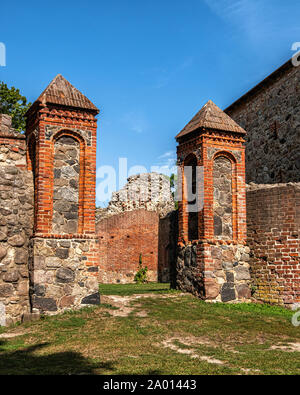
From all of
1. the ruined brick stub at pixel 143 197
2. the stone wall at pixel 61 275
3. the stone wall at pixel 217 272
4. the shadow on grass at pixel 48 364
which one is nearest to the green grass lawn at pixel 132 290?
the stone wall at pixel 217 272

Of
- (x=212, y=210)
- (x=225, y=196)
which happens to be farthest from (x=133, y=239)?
(x=212, y=210)

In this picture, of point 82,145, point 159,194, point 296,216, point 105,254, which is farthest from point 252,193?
point 159,194

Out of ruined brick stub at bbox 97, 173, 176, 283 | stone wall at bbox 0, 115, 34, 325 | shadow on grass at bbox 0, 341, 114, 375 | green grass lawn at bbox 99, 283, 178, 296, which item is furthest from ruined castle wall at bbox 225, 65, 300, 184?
shadow on grass at bbox 0, 341, 114, 375

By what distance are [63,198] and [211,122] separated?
4.48 meters

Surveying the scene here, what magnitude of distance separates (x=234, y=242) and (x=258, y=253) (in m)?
0.71

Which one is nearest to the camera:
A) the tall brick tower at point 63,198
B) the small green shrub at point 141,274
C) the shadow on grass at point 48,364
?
the shadow on grass at point 48,364

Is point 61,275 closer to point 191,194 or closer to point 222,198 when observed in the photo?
point 191,194

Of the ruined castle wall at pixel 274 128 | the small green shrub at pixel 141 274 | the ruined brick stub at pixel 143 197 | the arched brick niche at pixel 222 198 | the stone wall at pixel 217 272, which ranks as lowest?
the small green shrub at pixel 141 274

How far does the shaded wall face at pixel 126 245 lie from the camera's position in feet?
74.3

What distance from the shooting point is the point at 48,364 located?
20.0 feet

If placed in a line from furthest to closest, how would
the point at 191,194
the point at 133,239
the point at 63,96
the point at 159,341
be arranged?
the point at 133,239 → the point at 191,194 → the point at 63,96 → the point at 159,341

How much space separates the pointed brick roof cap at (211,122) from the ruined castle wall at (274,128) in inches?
232

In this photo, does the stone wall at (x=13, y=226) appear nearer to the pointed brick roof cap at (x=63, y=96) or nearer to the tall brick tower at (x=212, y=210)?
the pointed brick roof cap at (x=63, y=96)

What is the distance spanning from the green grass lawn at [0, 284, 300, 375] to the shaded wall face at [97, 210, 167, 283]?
11.9m
